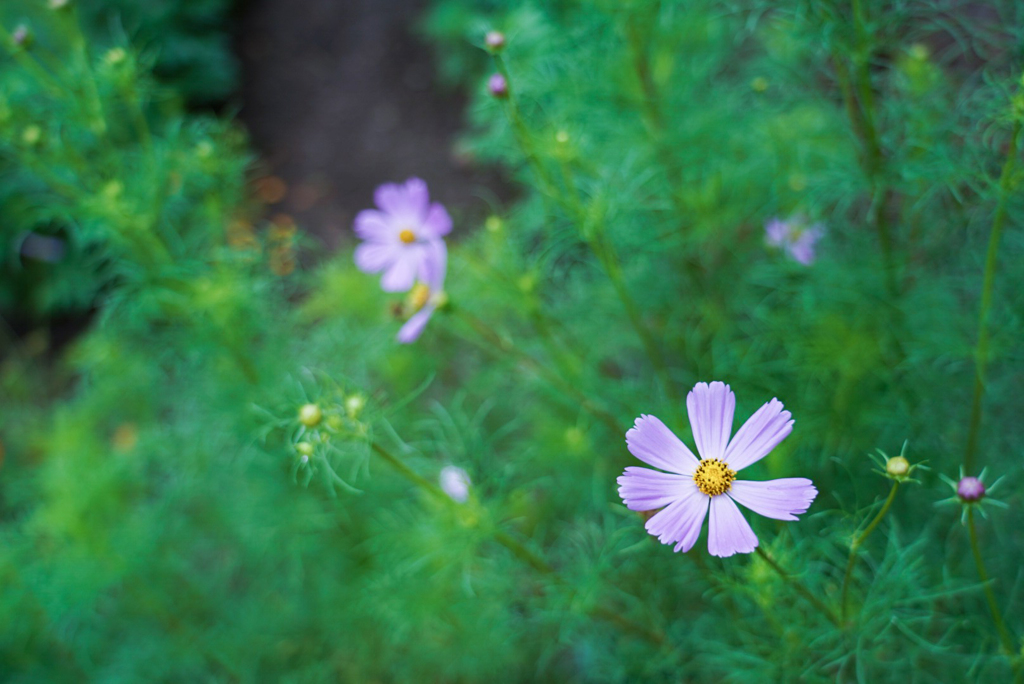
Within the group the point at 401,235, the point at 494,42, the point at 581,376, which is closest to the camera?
the point at 494,42

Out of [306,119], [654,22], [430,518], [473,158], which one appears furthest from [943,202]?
[306,119]

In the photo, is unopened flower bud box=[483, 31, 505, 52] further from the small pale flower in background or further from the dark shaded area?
the dark shaded area

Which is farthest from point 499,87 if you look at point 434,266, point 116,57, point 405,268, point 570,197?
point 116,57

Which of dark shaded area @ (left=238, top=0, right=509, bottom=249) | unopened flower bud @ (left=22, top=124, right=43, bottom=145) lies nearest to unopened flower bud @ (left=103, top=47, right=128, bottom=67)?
unopened flower bud @ (left=22, top=124, right=43, bottom=145)

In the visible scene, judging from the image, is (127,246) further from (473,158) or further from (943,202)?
(473,158)

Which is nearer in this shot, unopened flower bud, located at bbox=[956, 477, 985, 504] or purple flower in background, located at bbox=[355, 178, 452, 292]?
unopened flower bud, located at bbox=[956, 477, 985, 504]

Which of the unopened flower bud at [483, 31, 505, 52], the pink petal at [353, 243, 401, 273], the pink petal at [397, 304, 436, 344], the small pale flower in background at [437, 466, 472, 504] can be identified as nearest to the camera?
the unopened flower bud at [483, 31, 505, 52]

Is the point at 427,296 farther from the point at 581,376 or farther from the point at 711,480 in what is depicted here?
the point at 711,480
